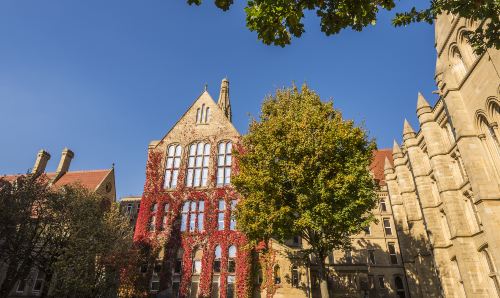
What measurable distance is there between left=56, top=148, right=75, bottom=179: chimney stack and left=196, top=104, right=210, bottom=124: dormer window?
22.3 m

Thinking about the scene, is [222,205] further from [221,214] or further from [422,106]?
[422,106]

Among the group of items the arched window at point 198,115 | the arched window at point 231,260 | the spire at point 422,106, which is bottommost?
the arched window at point 231,260

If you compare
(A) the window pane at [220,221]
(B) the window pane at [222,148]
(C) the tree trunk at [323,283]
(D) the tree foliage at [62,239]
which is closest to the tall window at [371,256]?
(A) the window pane at [220,221]

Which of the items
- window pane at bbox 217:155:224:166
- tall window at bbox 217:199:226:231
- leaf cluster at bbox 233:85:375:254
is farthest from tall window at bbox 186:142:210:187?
leaf cluster at bbox 233:85:375:254

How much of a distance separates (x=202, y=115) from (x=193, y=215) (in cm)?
1144

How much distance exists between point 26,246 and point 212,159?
17.5m

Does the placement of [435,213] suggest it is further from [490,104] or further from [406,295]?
[406,295]

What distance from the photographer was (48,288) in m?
30.3

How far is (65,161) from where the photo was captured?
45.7 m

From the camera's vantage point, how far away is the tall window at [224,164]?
32.6 meters

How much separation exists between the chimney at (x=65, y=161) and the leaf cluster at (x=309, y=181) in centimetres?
3464

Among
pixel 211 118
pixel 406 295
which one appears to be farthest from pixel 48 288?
pixel 406 295

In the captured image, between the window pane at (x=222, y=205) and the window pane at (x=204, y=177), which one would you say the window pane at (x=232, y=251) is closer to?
the window pane at (x=222, y=205)

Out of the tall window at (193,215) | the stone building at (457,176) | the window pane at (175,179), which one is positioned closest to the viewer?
the stone building at (457,176)
